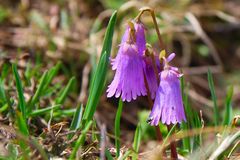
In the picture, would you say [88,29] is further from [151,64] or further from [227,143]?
[227,143]

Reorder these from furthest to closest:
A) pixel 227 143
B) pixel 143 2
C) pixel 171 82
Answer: pixel 143 2 < pixel 171 82 < pixel 227 143

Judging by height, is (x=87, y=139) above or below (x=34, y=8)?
below

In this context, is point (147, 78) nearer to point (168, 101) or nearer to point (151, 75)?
point (151, 75)

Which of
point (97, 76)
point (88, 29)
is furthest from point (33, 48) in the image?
point (97, 76)

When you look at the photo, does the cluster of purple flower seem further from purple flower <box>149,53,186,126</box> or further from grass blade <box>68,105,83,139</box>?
grass blade <box>68,105,83,139</box>

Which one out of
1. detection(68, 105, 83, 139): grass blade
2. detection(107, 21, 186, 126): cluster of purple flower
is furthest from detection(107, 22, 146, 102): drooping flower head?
detection(68, 105, 83, 139): grass blade

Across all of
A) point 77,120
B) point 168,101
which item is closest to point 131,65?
point 168,101

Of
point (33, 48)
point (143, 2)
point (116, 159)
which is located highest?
point (143, 2)

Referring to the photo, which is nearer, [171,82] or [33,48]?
[171,82]
